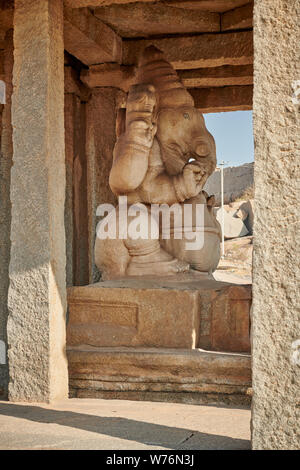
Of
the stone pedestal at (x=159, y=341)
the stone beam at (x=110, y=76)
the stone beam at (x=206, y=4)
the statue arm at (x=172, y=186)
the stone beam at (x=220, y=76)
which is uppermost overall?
the stone beam at (x=206, y=4)

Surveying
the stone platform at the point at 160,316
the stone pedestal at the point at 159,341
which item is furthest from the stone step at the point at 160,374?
the stone platform at the point at 160,316

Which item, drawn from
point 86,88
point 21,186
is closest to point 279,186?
point 21,186

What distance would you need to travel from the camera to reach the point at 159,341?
4816mm

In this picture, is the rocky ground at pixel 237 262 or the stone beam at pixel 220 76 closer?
the stone beam at pixel 220 76

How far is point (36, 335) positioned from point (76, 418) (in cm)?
68

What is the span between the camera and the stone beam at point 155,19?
19.8ft

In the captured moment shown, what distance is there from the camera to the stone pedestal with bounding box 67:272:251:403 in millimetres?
4488

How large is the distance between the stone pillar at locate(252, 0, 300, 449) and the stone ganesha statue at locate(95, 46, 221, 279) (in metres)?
2.70

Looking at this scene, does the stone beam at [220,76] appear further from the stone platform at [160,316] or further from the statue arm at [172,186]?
the stone platform at [160,316]

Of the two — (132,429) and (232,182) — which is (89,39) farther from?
(232,182)

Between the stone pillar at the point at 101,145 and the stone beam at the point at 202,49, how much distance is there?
0.47m

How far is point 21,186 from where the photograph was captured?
14.2 feet

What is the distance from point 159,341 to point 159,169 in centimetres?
170

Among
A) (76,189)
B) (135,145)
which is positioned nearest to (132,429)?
(135,145)
